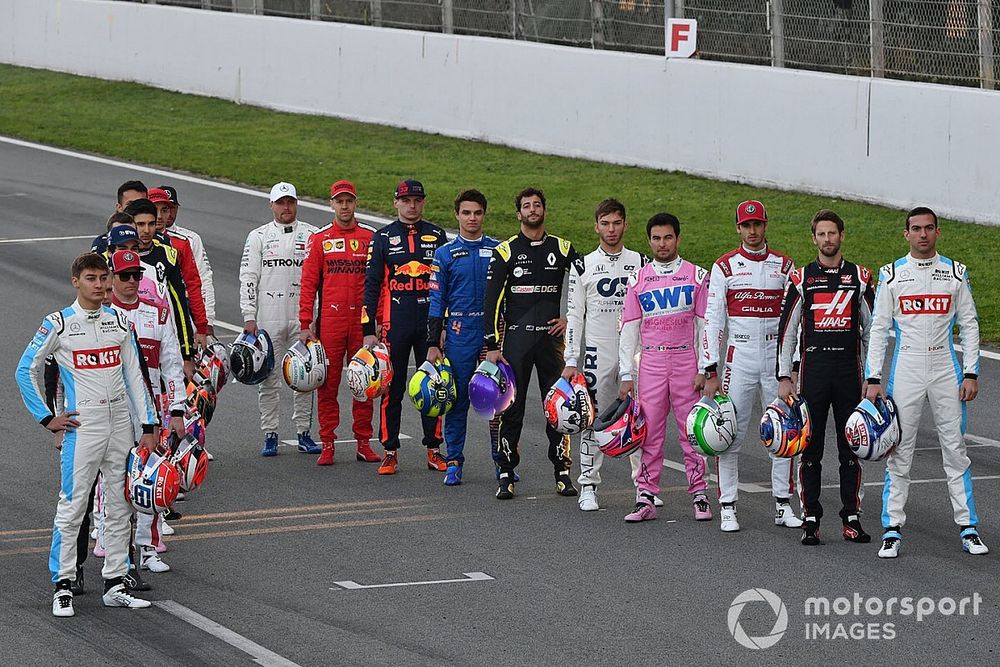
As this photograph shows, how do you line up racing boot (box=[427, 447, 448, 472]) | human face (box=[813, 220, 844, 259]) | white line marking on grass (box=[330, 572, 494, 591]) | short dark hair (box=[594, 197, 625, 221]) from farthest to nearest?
racing boot (box=[427, 447, 448, 472])
short dark hair (box=[594, 197, 625, 221])
human face (box=[813, 220, 844, 259])
white line marking on grass (box=[330, 572, 494, 591])

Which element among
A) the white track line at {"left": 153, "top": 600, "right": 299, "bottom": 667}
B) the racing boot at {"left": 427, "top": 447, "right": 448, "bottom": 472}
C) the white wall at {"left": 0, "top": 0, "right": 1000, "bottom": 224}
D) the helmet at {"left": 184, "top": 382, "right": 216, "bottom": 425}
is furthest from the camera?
the white wall at {"left": 0, "top": 0, "right": 1000, "bottom": 224}

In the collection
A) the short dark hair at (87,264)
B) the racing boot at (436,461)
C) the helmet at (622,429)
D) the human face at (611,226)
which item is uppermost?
the human face at (611,226)

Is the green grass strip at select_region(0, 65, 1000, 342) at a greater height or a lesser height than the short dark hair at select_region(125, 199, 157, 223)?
greater

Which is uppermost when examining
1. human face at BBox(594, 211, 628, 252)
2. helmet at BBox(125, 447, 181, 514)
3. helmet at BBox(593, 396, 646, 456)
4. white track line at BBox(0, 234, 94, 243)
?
white track line at BBox(0, 234, 94, 243)

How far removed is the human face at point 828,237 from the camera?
11.1 meters

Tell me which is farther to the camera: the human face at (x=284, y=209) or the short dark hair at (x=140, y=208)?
the human face at (x=284, y=209)

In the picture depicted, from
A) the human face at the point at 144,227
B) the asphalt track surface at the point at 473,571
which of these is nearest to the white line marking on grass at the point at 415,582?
the asphalt track surface at the point at 473,571

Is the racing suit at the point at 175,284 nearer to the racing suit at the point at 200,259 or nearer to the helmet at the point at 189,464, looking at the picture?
the racing suit at the point at 200,259

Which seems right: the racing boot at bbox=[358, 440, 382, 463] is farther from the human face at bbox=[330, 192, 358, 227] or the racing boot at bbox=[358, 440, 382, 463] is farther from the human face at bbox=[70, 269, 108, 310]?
the human face at bbox=[70, 269, 108, 310]

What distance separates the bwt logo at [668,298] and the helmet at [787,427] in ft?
3.59

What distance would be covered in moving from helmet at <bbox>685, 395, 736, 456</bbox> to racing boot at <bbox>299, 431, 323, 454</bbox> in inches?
155

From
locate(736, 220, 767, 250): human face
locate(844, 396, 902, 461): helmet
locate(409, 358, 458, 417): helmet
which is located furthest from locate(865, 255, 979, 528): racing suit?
locate(409, 358, 458, 417): helmet

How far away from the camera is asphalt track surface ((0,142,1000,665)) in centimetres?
925

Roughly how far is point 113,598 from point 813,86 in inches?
618
